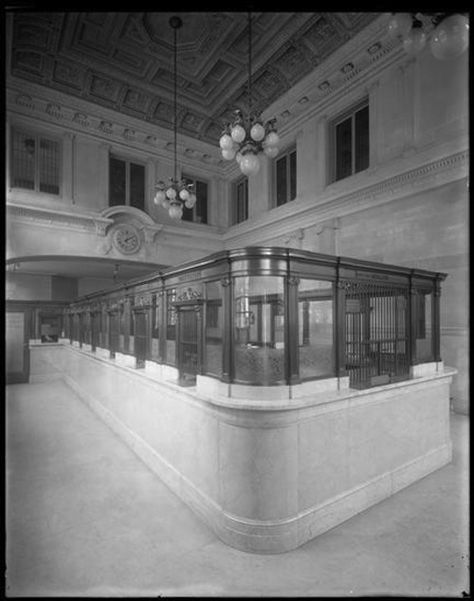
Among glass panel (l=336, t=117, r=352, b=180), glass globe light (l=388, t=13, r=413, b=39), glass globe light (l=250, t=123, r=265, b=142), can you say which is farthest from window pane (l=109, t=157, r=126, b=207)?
glass globe light (l=388, t=13, r=413, b=39)

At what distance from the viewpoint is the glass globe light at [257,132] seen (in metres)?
5.21

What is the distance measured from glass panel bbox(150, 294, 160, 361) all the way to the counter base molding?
0.35 m

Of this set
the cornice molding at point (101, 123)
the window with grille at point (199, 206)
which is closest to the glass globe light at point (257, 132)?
the cornice molding at point (101, 123)

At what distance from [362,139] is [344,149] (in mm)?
603

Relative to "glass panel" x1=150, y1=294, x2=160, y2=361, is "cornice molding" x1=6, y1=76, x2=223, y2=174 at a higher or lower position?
higher

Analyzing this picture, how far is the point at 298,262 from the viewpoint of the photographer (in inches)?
131

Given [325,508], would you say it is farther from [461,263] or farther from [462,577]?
[461,263]

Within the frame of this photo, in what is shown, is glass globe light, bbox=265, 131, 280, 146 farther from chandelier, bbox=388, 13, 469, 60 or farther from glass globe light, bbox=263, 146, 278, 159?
chandelier, bbox=388, 13, 469, 60

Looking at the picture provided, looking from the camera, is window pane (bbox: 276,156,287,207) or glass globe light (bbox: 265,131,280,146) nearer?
glass globe light (bbox: 265,131,280,146)

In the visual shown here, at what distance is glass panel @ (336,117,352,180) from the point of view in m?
9.60

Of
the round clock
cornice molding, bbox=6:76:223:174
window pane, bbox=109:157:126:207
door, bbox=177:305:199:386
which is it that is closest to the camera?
door, bbox=177:305:199:386

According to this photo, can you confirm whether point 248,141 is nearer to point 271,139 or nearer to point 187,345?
point 271,139

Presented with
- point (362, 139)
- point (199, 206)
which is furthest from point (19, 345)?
point (362, 139)

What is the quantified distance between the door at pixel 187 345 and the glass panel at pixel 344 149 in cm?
754
